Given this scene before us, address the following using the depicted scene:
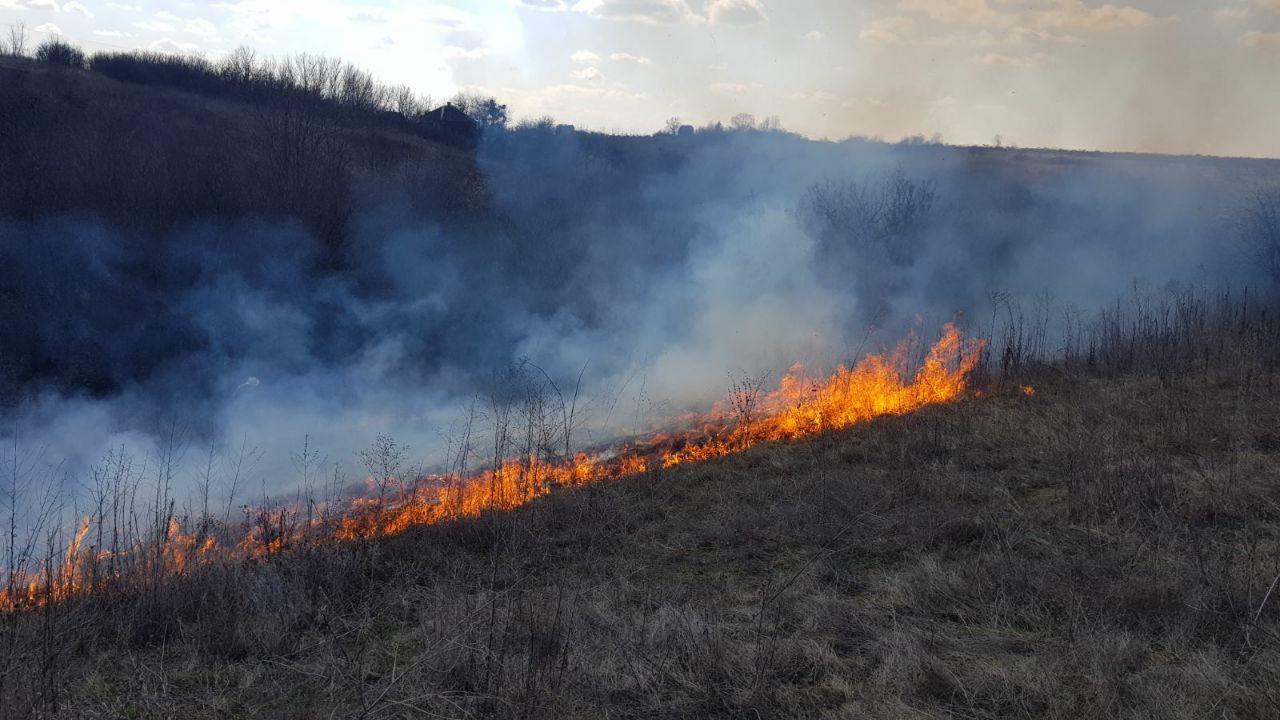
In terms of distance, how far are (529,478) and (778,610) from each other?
4.37 metres

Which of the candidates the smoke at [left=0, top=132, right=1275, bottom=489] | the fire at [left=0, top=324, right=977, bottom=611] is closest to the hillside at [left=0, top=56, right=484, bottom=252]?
the smoke at [left=0, top=132, right=1275, bottom=489]

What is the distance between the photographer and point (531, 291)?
795 inches

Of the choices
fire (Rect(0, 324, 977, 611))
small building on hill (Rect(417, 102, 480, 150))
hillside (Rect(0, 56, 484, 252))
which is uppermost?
small building on hill (Rect(417, 102, 480, 150))

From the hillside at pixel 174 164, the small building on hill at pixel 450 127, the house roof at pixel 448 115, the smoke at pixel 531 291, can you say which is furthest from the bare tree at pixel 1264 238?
the house roof at pixel 448 115

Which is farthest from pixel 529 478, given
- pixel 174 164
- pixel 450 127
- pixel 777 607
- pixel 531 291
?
pixel 450 127

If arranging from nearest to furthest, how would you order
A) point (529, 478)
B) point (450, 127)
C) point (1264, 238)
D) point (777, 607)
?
point (777, 607) → point (529, 478) → point (1264, 238) → point (450, 127)

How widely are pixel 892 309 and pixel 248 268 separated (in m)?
15.6

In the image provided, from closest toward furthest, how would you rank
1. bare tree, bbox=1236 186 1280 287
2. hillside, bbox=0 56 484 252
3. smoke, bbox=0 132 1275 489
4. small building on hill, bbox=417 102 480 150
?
smoke, bbox=0 132 1275 489 → hillside, bbox=0 56 484 252 → bare tree, bbox=1236 186 1280 287 → small building on hill, bbox=417 102 480 150

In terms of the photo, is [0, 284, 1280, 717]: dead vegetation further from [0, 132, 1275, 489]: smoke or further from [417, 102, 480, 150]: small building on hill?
[417, 102, 480, 150]: small building on hill

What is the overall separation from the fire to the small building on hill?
2547 centimetres

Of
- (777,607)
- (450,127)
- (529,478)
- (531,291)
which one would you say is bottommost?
(529,478)

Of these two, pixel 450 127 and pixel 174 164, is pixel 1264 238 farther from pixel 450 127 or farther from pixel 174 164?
pixel 450 127

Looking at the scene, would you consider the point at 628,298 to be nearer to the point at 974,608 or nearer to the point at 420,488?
the point at 420,488

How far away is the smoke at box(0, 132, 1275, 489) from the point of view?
42.6ft
